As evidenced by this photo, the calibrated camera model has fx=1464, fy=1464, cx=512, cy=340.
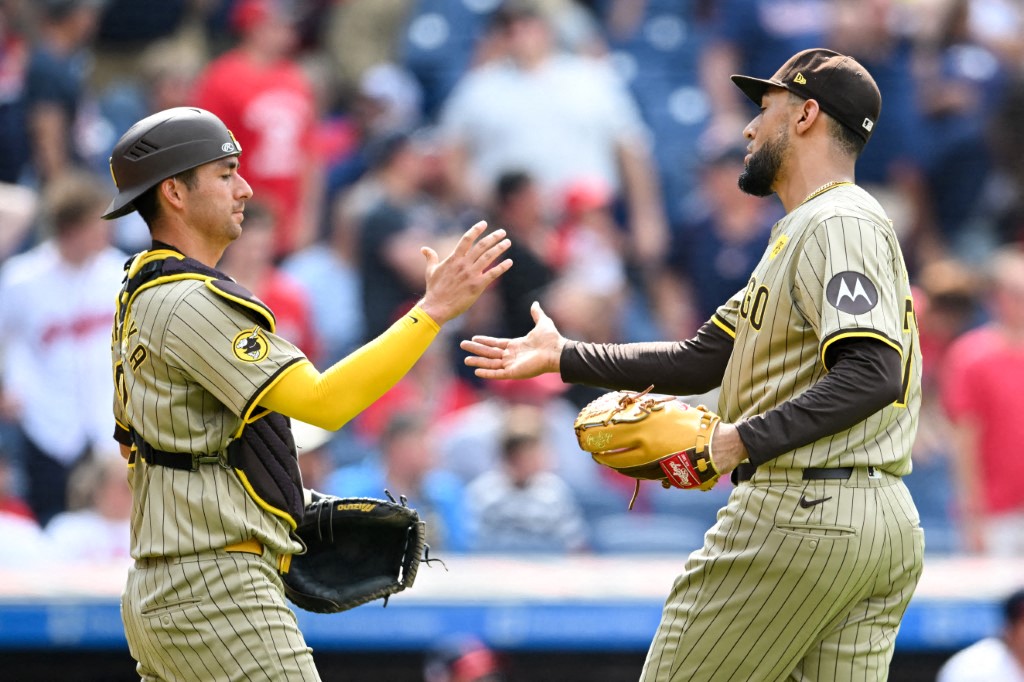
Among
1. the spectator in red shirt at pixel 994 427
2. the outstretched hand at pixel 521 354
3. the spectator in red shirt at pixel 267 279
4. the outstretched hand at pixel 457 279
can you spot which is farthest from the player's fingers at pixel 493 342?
the spectator in red shirt at pixel 994 427

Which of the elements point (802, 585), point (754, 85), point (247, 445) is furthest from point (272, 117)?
point (802, 585)

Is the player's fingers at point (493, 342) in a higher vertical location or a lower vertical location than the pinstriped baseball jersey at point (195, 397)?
higher

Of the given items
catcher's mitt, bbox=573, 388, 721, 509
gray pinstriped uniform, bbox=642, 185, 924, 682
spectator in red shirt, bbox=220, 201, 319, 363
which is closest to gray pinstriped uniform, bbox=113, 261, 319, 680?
catcher's mitt, bbox=573, 388, 721, 509

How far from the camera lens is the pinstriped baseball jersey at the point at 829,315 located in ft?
11.0

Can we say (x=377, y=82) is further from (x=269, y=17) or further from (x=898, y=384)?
(x=898, y=384)

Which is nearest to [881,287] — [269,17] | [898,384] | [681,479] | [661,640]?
[898,384]

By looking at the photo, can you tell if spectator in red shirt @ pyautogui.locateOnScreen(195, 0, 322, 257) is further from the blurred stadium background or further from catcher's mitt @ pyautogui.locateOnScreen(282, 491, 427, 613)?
catcher's mitt @ pyautogui.locateOnScreen(282, 491, 427, 613)

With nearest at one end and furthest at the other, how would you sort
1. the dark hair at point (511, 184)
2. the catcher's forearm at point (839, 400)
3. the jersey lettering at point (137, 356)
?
the catcher's forearm at point (839, 400) < the jersey lettering at point (137, 356) < the dark hair at point (511, 184)

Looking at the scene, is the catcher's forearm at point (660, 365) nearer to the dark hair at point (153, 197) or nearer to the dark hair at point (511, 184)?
the dark hair at point (153, 197)

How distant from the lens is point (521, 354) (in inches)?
159

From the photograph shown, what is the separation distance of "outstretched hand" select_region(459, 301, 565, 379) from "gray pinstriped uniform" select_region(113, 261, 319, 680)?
24.8 inches

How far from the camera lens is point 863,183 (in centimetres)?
977

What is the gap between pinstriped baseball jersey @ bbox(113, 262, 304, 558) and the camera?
3.47 m

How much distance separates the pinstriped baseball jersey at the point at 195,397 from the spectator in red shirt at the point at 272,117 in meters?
5.13
